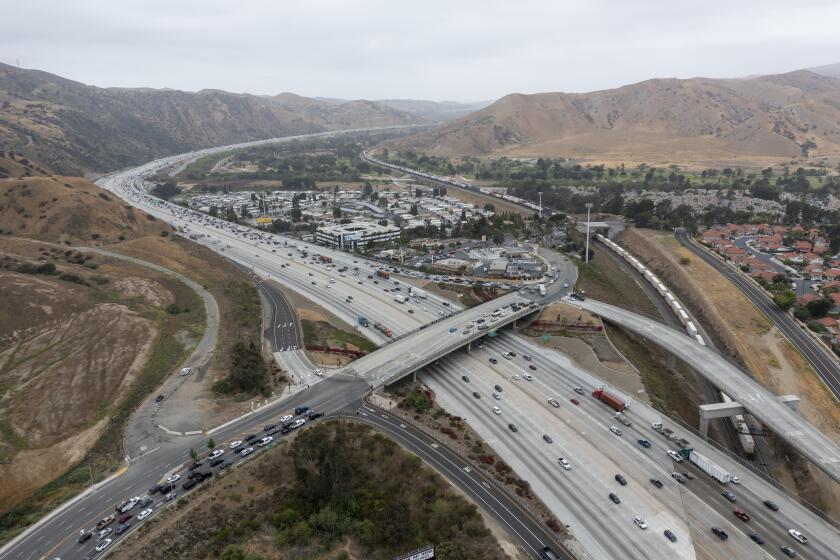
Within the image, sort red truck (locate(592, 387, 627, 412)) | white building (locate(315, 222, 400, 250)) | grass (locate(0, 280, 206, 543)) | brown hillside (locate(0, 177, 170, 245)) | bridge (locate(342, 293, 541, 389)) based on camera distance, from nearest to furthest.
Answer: grass (locate(0, 280, 206, 543)) < red truck (locate(592, 387, 627, 412)) < bridge (locate(342, 293, 541, 389)) < brown hillside (locate(0, 177, 170, 245)) < white building (locate(315, 222, 400, 250))

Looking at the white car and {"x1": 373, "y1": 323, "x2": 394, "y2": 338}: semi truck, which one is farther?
{"x1": 373, "y1": 323, "x2": 394, "y2": 338}: semi truck

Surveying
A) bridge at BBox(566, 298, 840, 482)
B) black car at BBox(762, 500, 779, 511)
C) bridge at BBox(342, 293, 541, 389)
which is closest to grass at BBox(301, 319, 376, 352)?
bridge at BBox(342, 293, 541, 389)

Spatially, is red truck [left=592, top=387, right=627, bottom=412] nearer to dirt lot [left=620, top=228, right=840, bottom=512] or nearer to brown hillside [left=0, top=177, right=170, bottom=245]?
dirt lot [left=620, top=228, right=840, bottom=512]

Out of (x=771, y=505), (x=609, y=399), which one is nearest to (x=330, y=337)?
(x=609, y=399)

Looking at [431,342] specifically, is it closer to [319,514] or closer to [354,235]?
[319,514]

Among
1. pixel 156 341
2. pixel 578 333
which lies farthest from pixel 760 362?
Result: pixel 156 341
